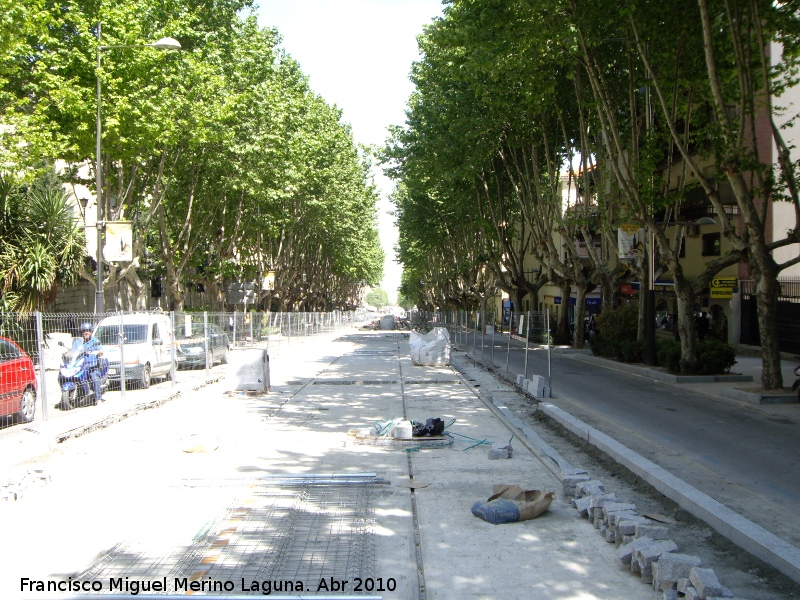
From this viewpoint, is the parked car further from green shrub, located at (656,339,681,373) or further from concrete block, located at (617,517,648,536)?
concrete block, located at (617,517,648,536)

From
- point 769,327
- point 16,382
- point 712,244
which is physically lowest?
point 16,382

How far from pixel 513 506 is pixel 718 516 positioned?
1.75m

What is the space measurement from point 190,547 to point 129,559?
0.48 m

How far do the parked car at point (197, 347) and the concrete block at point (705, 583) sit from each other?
722 inches

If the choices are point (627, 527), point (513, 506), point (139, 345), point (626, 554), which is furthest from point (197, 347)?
point (626, 554)

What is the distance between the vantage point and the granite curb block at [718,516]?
17.5ft

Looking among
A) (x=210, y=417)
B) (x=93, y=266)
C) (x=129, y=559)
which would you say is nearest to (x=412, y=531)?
(x=129, y=559)

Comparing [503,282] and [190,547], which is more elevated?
[503,282]

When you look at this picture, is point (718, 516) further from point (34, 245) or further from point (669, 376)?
point (34, 245)

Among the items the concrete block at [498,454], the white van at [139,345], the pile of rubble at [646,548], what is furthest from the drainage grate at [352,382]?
the pile of rubble at [646,548]

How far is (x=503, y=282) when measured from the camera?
146 feet

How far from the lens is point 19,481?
786 cm

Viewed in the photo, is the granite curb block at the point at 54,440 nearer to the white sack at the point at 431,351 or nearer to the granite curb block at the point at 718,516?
the granite curb block at the point at 718,516

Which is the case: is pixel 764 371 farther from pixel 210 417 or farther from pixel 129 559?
pixel 129 559
